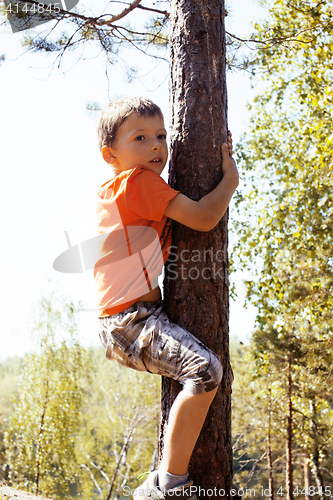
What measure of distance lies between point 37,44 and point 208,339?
3.79 metres

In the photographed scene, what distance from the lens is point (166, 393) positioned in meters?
1.89

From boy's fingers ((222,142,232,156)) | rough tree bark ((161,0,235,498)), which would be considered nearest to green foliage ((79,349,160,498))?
rough tree bark ((161,0,235,498))

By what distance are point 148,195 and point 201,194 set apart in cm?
29

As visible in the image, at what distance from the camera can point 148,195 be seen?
184 cm

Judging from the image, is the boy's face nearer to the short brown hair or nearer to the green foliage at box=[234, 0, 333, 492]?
the short brown hair

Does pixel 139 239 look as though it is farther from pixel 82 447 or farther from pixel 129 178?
pixel 82 447

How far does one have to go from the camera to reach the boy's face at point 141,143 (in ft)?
6.61

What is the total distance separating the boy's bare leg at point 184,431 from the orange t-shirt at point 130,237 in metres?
0.49

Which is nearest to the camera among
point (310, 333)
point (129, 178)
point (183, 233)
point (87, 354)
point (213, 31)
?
point (129, 178)

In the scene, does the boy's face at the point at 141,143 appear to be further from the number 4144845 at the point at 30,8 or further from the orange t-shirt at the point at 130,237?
the number 4144845 at the point at 30,8

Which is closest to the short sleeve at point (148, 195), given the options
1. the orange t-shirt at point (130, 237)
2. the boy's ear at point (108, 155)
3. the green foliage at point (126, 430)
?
the orange t-shirt at point (130, 237)

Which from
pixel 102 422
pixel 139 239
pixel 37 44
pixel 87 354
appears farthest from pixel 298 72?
pixel 102 422

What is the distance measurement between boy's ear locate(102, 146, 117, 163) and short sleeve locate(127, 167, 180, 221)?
0.28 meters

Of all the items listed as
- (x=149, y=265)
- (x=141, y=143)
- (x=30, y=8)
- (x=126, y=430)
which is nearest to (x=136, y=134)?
(x=141, y=143)
